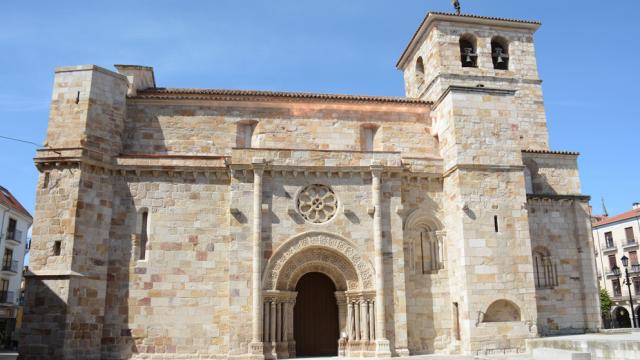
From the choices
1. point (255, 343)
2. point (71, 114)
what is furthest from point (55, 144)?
point (255, 343)

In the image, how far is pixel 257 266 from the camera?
15938 mm

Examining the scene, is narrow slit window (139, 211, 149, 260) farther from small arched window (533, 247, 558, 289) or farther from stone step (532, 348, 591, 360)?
small arched window (533, 247, 558, 289)

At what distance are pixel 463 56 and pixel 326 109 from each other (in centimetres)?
825

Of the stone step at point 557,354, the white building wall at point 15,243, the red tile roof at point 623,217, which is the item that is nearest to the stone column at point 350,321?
the stone step at point 557,354

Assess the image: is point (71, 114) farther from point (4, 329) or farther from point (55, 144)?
point (4, 329)

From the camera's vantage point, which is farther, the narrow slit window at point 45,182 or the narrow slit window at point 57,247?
the narrow slit window at point 45,182

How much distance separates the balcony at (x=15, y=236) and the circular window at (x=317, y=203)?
77.6 ft

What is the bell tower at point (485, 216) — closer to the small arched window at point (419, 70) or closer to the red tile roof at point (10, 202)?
the small arched window at point (419, 70)

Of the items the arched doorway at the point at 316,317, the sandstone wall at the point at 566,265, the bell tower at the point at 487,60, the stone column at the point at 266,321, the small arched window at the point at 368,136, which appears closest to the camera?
the stone column at the point at 266,321

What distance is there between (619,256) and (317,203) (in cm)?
3376

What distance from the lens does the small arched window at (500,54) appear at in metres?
24.4

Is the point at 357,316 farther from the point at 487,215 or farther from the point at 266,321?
the point at 487,215

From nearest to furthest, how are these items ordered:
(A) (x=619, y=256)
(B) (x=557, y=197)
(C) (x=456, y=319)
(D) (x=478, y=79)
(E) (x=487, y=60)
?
(C) (x=456, y=319), (B) (x=557, y=197), (D) (x=478, y=79), (E) (x=487, y=60), (A) (x=619, y=256)

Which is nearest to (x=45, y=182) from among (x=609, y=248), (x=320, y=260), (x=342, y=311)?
(x=320, y=260)
